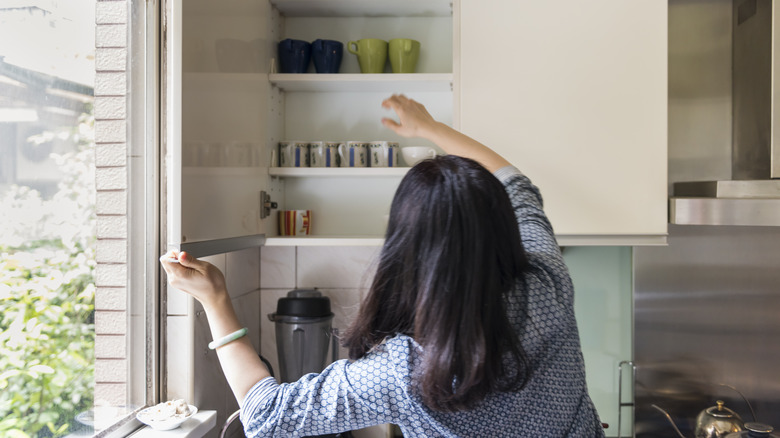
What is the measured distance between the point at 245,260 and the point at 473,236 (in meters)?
1.12

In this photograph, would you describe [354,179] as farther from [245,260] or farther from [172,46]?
[172,46]

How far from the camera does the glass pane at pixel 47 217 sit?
3.13 feet

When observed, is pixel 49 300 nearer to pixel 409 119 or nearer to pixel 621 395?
pixel 409 119

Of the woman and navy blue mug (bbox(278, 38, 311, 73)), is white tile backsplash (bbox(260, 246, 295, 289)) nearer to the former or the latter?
navy blue mug (bbox(278, 38, 311, 73))

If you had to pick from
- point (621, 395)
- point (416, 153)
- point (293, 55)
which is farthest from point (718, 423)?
point (293, 55)

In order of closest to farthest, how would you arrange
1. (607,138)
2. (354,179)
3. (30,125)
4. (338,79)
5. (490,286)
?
(490,286), (30,125), (607,138), (338,79), (354,179)

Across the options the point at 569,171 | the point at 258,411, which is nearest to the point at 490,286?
the point at 258,411

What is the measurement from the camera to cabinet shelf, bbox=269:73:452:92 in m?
1.74

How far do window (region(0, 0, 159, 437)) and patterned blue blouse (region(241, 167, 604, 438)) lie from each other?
36cm

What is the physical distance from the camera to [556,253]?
1066 mm

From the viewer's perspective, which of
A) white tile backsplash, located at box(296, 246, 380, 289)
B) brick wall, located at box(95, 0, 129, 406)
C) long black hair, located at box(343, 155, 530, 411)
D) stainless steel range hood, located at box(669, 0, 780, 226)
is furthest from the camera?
white tile backsplash, located at box(296, 246, 380, 289)

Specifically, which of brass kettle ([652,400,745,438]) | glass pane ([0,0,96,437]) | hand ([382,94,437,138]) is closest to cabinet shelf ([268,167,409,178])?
hand ([382,94,437,138])

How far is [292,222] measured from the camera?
190 centimetres

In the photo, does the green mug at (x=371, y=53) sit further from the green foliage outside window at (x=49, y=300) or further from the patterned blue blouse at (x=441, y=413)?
the patterned blue blouse at (x=441, y=413)
